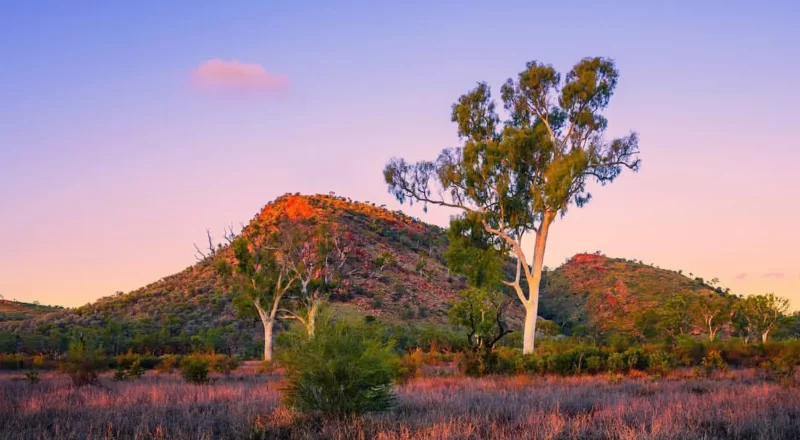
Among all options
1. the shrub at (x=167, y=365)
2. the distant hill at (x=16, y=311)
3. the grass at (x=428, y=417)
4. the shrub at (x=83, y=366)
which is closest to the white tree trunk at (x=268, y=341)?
the shrub at (x=167, y=365)

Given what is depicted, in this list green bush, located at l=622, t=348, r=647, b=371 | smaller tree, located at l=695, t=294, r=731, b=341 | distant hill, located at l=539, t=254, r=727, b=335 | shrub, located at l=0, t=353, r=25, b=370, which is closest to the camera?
green bush, located at l=622, t=348, r=647, b=371

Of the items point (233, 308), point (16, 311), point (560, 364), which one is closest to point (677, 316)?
point (560, 364)

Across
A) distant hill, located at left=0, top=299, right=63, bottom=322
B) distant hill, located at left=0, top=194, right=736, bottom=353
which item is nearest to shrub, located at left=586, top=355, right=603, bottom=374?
distant hill, located at left=0, top=194, right=736, bottom=353

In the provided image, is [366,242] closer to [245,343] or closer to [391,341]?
[245,343]

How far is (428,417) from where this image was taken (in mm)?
10469

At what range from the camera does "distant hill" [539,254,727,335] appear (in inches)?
3191

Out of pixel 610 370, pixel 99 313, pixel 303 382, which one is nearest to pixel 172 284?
pixel 99 313

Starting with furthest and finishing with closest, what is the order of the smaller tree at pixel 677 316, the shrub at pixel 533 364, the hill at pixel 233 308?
the smaller tree at pixel 677 316 → the hill at pixel 233 308 → the shrub at pixel 533 364

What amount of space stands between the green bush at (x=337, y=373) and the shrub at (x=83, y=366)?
39.9ft

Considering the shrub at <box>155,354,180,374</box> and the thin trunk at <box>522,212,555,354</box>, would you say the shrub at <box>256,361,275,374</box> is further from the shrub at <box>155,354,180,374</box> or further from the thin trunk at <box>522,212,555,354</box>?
the thin trunk at <box>522,212,555,354</box>

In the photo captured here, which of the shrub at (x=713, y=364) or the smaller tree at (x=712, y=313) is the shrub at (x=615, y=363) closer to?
the shrub at (x=713, y=364)

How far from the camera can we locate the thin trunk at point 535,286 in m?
28.7

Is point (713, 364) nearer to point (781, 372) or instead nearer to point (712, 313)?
point (781, 372)

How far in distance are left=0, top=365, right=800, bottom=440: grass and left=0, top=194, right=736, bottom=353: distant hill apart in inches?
1369
